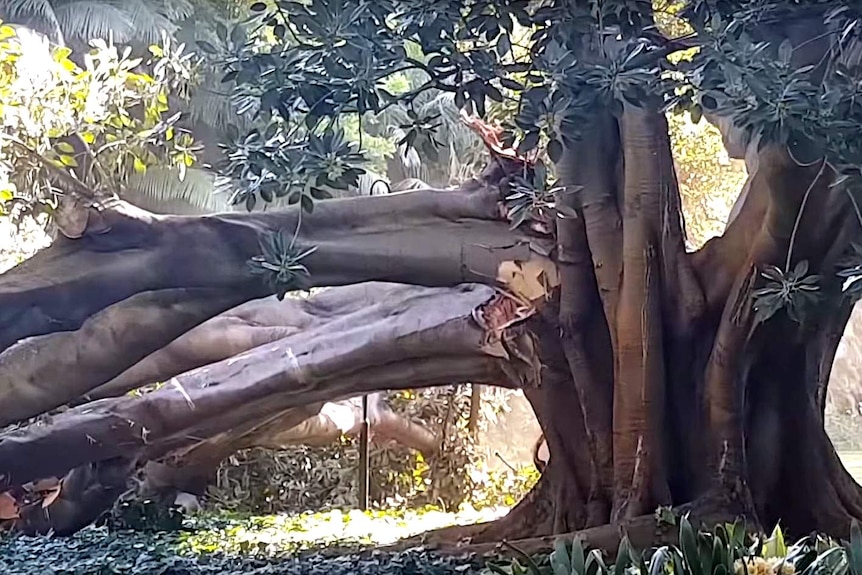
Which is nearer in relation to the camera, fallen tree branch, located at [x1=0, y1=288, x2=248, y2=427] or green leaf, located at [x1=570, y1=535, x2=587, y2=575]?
green leaf, located at [x1=570, y1=535, x2=587, y2=575]

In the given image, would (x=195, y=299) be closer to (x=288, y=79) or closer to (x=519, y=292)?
(x=519, y=292)

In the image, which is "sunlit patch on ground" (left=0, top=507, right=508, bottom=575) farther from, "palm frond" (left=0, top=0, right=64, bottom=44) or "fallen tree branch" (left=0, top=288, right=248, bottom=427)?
"palm frond" (left=0, top=0, right=64, bottom=44)

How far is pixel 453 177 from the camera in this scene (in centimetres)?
550

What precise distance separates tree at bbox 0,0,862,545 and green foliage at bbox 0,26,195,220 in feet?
0.61

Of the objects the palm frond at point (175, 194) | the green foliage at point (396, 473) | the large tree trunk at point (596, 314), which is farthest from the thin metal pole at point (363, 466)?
the large tree trunk at point (596, 314)

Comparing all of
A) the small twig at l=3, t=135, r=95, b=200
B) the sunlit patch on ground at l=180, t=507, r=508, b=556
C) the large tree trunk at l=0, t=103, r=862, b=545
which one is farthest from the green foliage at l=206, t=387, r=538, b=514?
the small twig at l=3, t=135, r=95, b=200

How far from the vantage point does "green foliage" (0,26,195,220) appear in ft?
10.7

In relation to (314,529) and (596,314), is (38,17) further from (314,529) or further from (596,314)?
(596,314)

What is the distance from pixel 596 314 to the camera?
3.49 m

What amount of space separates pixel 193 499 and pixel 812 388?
3601mm

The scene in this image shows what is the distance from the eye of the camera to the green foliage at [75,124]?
10.7 ft

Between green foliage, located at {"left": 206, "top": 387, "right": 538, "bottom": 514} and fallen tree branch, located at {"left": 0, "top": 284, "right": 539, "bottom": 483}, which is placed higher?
fallen tree branch, located at {"left": 0, "top": 284, "right": 539, "bottom": 483}

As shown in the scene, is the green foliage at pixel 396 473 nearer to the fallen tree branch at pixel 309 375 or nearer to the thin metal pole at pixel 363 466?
the thin metal pole at pixel 363 466

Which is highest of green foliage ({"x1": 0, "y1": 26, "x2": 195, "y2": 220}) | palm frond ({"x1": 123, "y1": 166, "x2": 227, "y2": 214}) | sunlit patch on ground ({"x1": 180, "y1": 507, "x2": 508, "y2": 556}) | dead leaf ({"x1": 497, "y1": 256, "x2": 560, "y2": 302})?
palm frond ({"x1": 123, "y1": 166, "x2": 227, "y2": 214})
